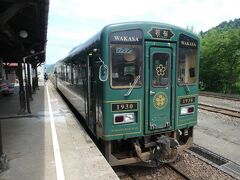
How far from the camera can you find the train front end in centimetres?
434

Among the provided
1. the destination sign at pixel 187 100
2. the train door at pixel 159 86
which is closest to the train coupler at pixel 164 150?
the train door at pixel 159 86

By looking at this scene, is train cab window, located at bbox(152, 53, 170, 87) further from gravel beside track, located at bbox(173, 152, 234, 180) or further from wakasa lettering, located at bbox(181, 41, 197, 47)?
gravel beside track, located at bbox(173, 152, 234, 180)

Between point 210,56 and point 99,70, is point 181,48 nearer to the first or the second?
point 99,70

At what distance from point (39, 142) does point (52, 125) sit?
168 centimetres

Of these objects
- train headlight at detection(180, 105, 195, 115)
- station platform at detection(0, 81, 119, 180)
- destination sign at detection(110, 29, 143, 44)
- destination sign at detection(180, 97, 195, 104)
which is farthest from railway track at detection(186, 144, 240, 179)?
destination sign at detection(110, 29, 143, 44)

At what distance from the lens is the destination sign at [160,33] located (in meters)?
4.53

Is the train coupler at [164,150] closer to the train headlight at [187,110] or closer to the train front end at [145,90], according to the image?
the train front end at [145,90]

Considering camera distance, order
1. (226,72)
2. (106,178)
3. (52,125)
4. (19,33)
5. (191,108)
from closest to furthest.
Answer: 1. (106,178)
2. (191,108)
3. (52,125)
4. (19,33)
5. (226,72)

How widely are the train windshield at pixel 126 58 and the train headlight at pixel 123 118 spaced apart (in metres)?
0.55

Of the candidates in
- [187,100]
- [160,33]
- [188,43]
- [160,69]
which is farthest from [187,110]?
[160,33]

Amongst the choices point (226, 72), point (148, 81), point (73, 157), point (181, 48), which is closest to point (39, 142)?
point (73, 157)

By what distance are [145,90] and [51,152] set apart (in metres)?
2.37

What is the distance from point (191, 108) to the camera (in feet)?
17.3

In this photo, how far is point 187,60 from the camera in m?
5.07
